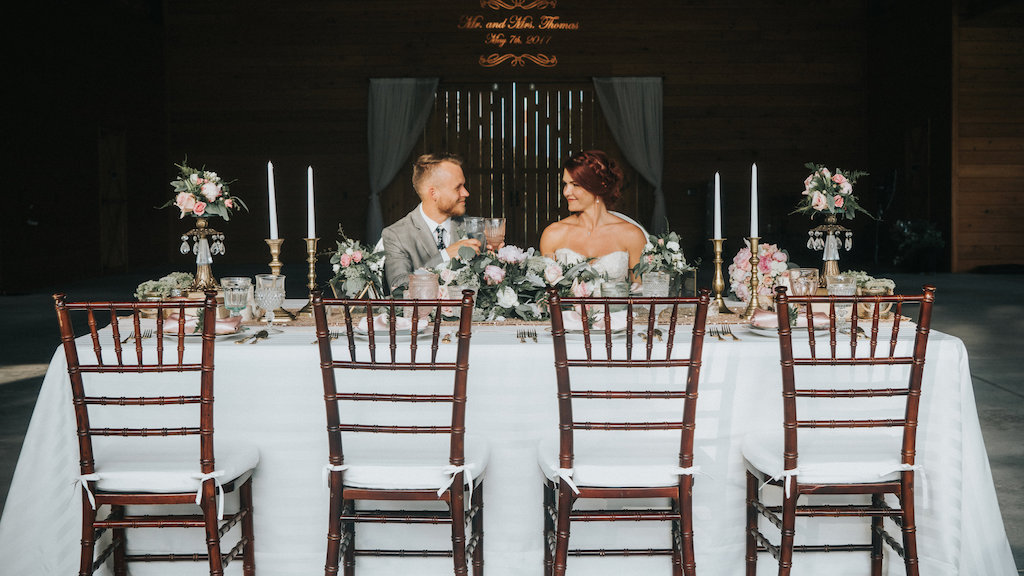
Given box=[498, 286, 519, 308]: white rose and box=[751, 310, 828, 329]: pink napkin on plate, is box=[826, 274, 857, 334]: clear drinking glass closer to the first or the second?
box=[751, 310, 828, 329]: pink napkin on plate

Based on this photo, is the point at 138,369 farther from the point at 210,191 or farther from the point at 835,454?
the point at 835,454

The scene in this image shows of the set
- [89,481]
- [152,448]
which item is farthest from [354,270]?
[89,481]

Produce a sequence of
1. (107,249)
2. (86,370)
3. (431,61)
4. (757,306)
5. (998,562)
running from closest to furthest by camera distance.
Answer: (86,370)
(998,562)
(757,306)
(107,249)
(431,61)

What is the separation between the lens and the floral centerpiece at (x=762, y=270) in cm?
290

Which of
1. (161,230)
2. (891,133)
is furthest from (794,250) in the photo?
(161,230)

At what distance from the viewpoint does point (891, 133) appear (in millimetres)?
12453

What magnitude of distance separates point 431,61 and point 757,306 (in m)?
10.4

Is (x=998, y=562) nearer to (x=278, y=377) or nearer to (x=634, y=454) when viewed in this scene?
(x=634, y=454)

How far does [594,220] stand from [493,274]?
1605 millimetres

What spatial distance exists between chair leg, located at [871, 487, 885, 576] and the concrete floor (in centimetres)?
55

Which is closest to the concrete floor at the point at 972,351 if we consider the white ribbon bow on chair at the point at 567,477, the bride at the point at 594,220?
the white ribbon bow on chair at the point at 567,477

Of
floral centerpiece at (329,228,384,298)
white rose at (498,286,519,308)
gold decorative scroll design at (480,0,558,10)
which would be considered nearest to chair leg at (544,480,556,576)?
white rose at (498,286,519,308)

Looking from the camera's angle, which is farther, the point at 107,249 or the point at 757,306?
the point at 107,249

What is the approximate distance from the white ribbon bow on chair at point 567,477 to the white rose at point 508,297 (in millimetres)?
836
